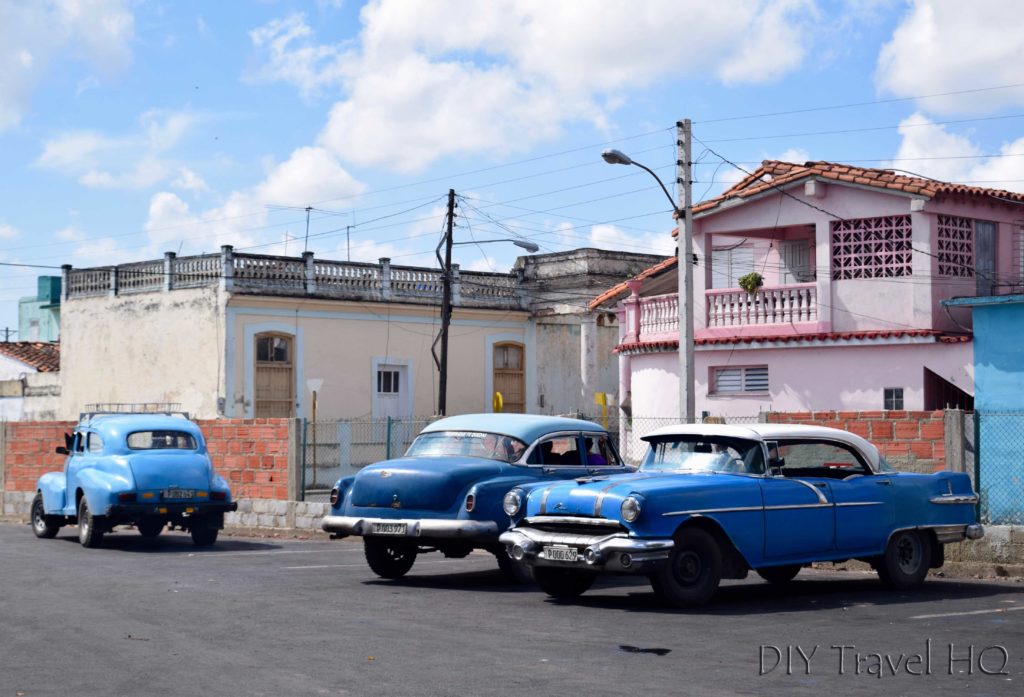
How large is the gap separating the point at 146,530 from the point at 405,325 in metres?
20.6

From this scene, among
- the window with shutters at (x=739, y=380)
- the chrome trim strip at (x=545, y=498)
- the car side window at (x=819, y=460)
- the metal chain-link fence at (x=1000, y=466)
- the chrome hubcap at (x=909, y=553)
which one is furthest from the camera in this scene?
the window with shutters at (x=739, y=380)

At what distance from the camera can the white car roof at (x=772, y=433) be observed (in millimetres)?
12703

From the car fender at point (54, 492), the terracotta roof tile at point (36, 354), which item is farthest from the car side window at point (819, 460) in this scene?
the terracotta roof tile at point (36, 354)

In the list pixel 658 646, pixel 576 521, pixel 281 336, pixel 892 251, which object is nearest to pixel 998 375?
pixel 892 251

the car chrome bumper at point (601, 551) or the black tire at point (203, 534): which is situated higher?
the car chrome bumper at point (601, 551)

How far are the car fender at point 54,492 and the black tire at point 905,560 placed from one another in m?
12.5

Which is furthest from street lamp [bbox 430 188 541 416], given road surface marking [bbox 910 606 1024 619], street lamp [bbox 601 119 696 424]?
road surface marking [bbox 910 606 1024 619]

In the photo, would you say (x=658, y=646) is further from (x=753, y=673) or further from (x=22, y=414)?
(x=22, y=414)

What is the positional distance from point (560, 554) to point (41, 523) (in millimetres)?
12415

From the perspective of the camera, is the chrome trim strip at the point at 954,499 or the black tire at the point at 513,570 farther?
the black tire at the point at 513,570

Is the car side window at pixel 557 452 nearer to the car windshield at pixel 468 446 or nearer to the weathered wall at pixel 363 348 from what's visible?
the car windshield at pixel 468 446

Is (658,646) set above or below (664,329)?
below

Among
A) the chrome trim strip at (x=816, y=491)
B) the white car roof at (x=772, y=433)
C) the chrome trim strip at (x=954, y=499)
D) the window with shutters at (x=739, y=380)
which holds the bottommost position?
the chrome trim strip at (x=954, y=499)

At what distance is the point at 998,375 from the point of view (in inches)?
896
